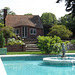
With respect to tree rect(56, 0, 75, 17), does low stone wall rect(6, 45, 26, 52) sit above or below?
below

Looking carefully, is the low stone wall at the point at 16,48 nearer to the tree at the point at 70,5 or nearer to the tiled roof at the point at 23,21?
the tiled roof at the point at 23,21

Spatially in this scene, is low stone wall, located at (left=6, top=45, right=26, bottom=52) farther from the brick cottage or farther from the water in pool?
the water in pool

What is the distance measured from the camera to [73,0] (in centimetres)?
3077

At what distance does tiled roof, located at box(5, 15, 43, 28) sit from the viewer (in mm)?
35125

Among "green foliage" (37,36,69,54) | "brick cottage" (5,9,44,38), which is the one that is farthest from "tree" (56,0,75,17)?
"green foliage" (37,36,69,54)

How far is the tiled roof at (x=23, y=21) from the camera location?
35.1 meters

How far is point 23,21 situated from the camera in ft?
115

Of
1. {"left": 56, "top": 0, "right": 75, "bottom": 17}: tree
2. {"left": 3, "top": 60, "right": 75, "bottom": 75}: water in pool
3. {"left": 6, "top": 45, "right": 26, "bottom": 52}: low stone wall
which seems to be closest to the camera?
{"left": 3, "top": 60, "right": 75, "bottom": 75}: water in pool

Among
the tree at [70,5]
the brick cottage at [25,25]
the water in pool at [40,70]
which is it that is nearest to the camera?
the water in pool at [40,70]

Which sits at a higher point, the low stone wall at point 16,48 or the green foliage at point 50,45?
the green foliage at point 50,45

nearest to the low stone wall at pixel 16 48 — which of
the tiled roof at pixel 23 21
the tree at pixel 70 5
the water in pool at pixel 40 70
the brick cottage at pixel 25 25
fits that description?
the brick cottage at pixel 25 25

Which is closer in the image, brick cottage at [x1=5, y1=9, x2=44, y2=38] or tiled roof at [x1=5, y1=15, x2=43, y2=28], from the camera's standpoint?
brick cottage at [x1=5, y1=9, x2=44, y2=38]

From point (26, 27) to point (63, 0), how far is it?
26.2 feet

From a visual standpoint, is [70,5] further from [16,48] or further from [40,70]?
[40,70]
